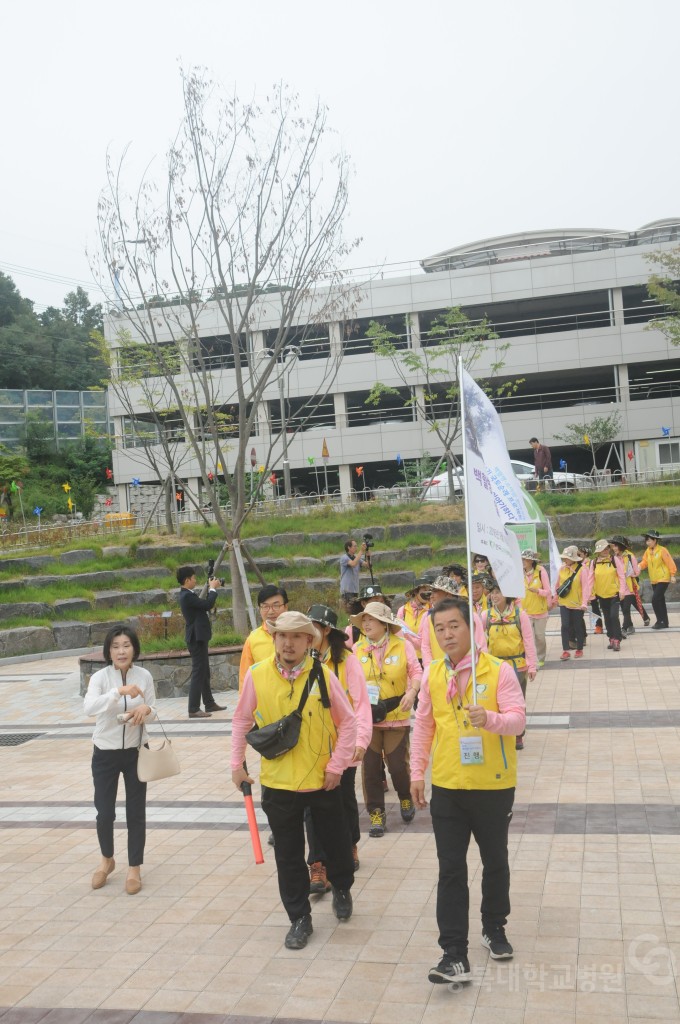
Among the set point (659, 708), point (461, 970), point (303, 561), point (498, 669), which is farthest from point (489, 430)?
point (303, 561)

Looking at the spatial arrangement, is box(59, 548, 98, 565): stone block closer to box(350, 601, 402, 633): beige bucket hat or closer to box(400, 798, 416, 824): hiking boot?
box(350, 601, 402, 633): beige bucket hat

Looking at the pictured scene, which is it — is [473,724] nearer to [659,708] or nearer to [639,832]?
[639,832]

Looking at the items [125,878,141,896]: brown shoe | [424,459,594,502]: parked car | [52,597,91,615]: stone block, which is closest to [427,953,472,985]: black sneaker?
[125,878,141,896]: brown shoe

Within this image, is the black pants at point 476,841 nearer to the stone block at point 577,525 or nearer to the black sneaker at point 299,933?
the black sneaker at point 299,933

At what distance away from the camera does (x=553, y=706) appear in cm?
1118

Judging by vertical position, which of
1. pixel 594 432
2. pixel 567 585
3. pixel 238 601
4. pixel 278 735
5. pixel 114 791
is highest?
pixel 594 432

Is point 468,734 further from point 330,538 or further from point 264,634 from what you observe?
point 330,538

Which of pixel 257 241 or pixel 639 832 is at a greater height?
pixel 257 241

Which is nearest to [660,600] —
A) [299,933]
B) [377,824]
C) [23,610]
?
[377,824]

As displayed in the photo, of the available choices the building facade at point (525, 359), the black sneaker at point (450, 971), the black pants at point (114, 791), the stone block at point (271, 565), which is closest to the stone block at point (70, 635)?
the stone block at point (271, 565)

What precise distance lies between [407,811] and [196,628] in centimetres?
505

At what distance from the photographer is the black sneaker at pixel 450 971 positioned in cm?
441

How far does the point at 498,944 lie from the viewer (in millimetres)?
4672

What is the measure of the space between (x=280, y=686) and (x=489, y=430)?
5.80 feet
